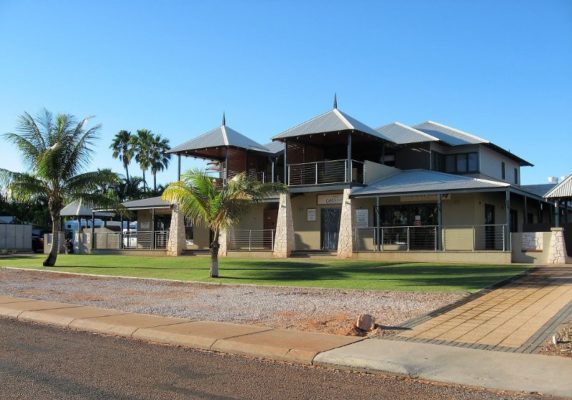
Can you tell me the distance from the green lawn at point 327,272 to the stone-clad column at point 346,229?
204 cm

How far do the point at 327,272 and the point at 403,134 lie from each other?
12747mm

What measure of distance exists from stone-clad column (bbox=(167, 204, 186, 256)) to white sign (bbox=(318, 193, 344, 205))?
8.19 meters

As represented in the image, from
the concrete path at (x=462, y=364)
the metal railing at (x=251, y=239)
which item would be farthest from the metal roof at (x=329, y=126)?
the concrete path at (x=462, y=364)

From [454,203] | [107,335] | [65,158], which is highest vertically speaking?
[65,158]

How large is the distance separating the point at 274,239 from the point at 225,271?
901cm

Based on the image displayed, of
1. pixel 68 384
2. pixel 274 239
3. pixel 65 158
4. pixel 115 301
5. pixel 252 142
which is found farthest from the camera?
pixel 252 142

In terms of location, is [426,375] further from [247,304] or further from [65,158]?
[65,158]

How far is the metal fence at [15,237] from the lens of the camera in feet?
149

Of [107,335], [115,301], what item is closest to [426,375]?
[107,335]

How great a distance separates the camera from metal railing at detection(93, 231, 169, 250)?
113 ft

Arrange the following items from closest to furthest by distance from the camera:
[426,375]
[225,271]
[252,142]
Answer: [426,375] → [225,271] → [252,142]

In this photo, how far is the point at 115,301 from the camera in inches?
545

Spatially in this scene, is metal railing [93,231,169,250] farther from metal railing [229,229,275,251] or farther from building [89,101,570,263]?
metal railing [229,229,275,251]

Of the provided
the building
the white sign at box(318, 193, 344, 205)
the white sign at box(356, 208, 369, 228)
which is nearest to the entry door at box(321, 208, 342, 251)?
the building
